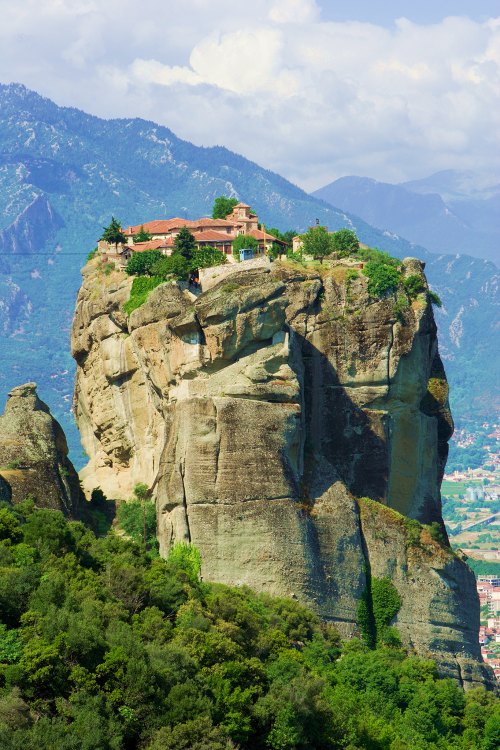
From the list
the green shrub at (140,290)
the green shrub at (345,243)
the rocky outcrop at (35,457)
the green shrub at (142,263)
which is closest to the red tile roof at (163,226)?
the green shrub at (345,243)

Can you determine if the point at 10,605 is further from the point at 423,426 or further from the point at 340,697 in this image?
the point at 423,426

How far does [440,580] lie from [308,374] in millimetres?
9291

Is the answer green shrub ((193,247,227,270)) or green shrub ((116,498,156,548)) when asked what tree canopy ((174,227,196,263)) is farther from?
green shrub ((116,498,156,548))

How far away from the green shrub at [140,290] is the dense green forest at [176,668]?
9.62 meters

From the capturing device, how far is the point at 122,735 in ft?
135

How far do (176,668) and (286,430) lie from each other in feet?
Answer: 58.2

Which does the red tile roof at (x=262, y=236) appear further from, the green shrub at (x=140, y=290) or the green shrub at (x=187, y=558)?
the green shrub at (x=187, y=558)

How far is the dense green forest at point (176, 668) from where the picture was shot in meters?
41.8

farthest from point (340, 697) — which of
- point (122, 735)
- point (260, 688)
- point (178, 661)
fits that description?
point (122, 735)

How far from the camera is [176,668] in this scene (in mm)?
45062

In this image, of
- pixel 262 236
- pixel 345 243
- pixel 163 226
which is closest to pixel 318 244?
pixel 345 243

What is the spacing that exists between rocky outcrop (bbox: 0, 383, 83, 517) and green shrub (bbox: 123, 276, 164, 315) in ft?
18.4

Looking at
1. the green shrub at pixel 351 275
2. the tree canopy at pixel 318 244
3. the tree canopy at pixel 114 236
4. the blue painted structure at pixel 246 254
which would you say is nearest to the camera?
the green shrub at pixel 351 275

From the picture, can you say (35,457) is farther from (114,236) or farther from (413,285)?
(413,285)
